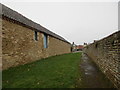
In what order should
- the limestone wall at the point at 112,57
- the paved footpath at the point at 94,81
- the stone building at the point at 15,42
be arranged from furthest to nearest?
the stone building at the point at 15,42, the paved footpath at the point at 94,81, the limestone wall at the point at 112,57

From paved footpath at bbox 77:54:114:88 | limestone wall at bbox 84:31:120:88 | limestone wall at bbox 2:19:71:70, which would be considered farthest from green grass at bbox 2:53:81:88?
limestone wall at bbox 84:31:120:88

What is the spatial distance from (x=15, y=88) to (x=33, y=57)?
642cm

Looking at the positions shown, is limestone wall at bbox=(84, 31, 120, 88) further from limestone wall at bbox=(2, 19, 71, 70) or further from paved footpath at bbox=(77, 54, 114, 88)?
limestone wall at bbox=(2, 19, 71, 70)

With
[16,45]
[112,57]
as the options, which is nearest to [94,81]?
[112,57]

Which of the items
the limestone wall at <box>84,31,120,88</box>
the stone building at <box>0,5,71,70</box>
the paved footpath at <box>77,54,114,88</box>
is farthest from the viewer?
the stone building at <box>0,5,71,70</box>

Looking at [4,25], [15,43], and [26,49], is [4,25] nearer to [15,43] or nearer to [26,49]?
[15,43]

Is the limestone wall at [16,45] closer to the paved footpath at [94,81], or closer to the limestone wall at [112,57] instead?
the paved footpath at [94,81]

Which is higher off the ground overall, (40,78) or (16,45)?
(16,45)

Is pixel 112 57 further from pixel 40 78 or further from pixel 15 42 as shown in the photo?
pixel 15 42

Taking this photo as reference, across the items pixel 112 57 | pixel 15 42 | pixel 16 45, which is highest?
pixel 15 42

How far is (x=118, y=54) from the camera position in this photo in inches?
130

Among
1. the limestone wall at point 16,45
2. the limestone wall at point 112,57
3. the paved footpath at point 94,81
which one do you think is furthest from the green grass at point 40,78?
the limestone wall at point 112,57

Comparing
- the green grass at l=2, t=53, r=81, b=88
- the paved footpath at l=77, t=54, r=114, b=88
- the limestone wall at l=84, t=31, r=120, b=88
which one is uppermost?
the limestone wall at l=84, t=31, r=120, b=88

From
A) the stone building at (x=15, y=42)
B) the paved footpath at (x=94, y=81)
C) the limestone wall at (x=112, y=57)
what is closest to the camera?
the limestone wall at (x=112, y=57)
